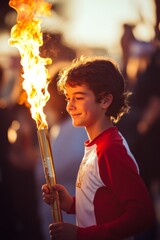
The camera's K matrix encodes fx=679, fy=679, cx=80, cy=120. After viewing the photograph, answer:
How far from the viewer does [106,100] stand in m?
3.93

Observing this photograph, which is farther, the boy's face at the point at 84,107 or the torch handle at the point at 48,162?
the boy's face at the point at 84,107

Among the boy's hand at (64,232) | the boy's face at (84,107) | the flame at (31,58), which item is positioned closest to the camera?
the boy's hand at (64,232)

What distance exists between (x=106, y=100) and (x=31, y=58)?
527mm

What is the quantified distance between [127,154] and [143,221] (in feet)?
1.20

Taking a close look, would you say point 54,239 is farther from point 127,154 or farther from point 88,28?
A: point 88,28

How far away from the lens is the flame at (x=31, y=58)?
3.97m

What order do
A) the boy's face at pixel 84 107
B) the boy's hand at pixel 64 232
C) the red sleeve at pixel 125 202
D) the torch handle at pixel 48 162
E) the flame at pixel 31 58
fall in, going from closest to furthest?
the red sleeve at pixel 125 202, the boy's hand at pixel 64 232, the torch handle at pixel 48 162, the boy's face at pixel 84 107, the flame at pixel 31 58

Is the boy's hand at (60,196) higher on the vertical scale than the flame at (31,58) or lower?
lower

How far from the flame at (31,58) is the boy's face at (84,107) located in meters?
0.20

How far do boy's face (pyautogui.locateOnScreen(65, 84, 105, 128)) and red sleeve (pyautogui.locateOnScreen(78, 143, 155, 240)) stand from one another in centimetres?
33

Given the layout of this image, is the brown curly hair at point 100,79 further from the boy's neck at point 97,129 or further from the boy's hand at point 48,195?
the boy's hand at point 48,195

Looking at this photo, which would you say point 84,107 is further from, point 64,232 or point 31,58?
point 64,232

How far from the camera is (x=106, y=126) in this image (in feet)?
12.8

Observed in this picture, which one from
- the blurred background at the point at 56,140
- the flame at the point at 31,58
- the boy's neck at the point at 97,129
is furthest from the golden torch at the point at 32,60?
the blurred background at the point at 56,140
